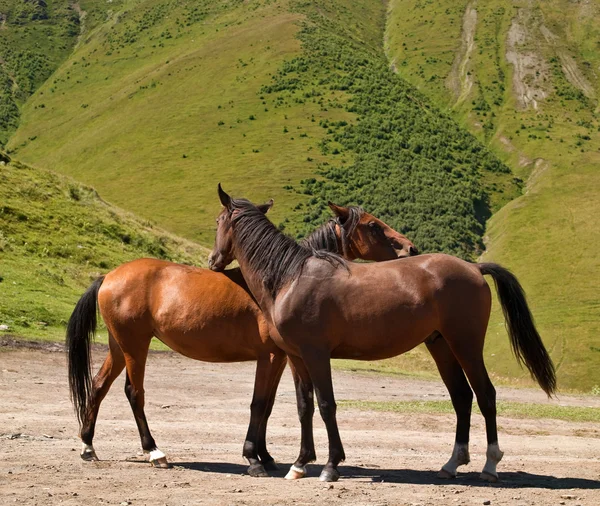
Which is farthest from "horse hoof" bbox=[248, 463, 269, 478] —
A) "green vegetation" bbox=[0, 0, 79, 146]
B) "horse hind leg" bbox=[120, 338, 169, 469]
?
"green vegetation" bbox=[0, 0, 79, 146]

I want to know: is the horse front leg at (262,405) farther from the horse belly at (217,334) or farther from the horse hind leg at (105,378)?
the horse hind leg at (105,378)

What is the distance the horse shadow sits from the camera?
32.2ft

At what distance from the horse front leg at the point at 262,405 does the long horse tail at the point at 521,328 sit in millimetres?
2752

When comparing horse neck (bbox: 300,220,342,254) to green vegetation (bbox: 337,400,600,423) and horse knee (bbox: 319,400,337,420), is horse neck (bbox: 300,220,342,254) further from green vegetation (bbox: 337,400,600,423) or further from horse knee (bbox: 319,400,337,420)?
green vegetation (bbox: 337,400,600,423)

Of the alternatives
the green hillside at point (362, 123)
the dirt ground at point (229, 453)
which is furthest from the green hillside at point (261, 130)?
the dirt ground at point (229, 453)

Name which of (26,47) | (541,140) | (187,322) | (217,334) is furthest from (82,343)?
(26,47)

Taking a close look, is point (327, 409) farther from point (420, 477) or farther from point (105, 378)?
point (105, 378)

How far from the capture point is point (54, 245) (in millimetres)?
32312

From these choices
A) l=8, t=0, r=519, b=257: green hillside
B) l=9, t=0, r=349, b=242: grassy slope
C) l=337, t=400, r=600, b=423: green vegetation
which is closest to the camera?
l=337, t=400, r=600, b=423: green vegetation

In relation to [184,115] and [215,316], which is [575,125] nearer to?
[184,115]

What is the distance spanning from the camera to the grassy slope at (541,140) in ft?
190

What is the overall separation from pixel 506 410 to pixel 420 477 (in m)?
8.61

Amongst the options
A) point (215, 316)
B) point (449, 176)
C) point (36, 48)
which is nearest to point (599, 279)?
point (449, 176)

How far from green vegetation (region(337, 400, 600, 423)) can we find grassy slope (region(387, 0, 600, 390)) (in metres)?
25.3
